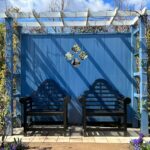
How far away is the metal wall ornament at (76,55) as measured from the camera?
1004 cm

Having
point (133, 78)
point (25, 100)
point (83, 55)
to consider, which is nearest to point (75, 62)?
point (83, 55)

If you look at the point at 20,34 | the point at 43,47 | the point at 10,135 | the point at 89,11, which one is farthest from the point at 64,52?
the point at 10,135

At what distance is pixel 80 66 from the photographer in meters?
10.1

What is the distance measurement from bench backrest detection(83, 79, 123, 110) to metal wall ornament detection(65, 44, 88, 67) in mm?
691

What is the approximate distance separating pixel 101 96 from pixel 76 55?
1.20 m

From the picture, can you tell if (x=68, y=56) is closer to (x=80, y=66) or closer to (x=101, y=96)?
(x=80, y=66)

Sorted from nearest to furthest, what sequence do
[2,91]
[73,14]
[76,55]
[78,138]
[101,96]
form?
[2,91]
[78,138]
[73,14]
[101,96]
[76,55]

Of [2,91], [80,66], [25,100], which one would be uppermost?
[80,66]

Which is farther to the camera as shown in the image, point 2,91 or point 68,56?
point 68,56

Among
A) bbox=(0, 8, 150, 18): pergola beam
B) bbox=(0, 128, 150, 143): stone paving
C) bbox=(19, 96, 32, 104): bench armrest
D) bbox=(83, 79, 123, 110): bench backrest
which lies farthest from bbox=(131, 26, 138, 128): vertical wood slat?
bbox=(19, 96, 32, 104): bench armrest

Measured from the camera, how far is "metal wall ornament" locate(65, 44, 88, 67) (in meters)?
10.0

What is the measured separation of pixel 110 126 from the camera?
30.7ft

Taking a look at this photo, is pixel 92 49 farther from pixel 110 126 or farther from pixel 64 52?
pixel 110 126

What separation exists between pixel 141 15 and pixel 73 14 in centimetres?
146
